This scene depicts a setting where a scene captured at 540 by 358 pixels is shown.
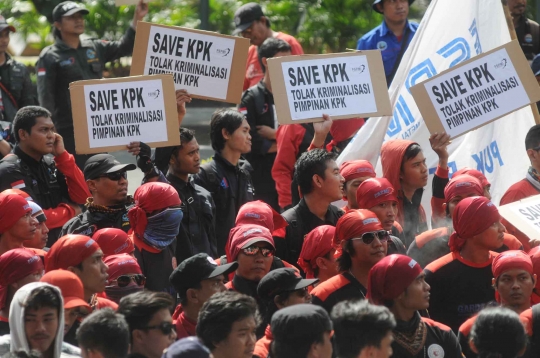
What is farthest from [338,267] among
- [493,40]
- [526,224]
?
[493,40]

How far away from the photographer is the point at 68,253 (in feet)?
20.1

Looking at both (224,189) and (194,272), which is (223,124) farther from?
(194,272)

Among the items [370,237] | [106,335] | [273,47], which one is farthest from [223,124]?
[106,335]

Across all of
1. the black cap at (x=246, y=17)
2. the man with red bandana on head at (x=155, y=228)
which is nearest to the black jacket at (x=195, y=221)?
the man with red bandana on head at (x=155, y=228)

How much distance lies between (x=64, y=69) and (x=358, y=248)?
16.5 feet

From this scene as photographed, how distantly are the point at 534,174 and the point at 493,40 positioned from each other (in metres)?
1.98

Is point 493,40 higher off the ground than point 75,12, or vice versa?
point 75,12

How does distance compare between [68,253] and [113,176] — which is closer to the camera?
[68,253]

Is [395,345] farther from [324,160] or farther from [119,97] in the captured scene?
[119,97]

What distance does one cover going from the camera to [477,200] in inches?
270

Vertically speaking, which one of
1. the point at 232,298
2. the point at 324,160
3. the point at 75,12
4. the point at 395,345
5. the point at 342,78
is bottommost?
the point at 395,345

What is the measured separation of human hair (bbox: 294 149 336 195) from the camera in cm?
779

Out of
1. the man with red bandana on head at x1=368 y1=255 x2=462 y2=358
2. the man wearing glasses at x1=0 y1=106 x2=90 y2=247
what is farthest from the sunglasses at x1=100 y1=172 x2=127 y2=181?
the man with red bandana on head at x1=368 y1=255 x2=462 y2=358

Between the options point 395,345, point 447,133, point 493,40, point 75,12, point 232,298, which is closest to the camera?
point 232,298
